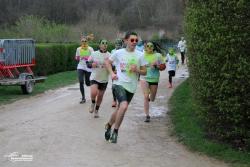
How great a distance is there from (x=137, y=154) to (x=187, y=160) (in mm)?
779

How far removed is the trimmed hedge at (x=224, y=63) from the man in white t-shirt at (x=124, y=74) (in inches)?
38.0

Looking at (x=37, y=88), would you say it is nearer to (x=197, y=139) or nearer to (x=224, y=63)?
(x=197, y=139)

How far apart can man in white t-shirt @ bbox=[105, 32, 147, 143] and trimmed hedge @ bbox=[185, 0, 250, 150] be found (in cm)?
97

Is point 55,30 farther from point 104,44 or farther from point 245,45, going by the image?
point 245,45

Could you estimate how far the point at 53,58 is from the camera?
24.5 meters

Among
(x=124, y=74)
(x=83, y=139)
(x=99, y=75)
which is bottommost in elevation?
(x=83, y=139)

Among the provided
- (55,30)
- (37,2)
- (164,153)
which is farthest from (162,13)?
(164,153)

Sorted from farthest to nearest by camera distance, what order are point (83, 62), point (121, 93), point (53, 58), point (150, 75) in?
point (53, 58), point (83, 62), point (150, 75), point (121, 93)

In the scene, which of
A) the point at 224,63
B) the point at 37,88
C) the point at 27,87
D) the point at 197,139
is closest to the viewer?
the point at 224,63

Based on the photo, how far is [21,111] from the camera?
12406 mm

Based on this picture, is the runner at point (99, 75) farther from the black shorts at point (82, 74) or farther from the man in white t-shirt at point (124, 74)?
the man in white t-shirt at point (124, 74)

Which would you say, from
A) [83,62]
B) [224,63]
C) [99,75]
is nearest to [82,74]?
[83,62]

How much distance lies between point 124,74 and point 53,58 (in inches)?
642

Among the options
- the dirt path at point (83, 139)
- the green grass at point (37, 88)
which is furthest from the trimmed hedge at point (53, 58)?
the dirt path at point (83, 139)
